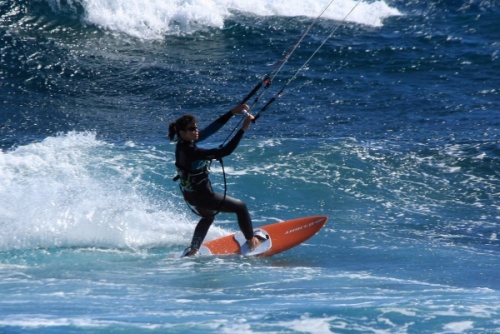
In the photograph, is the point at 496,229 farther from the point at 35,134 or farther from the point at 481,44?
the point at 481,44

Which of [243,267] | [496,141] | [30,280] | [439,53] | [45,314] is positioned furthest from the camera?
[439,53]

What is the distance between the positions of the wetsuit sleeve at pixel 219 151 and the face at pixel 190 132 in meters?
0.12

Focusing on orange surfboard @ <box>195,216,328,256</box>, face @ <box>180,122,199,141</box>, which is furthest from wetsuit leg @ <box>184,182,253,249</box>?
face @ <box>180,122,199,141</box>

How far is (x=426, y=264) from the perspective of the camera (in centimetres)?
831

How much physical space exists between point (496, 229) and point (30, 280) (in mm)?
5310

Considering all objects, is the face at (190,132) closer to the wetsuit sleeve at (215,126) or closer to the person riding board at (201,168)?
the person riding board at (201,168)

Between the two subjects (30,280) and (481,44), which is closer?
(30,280)

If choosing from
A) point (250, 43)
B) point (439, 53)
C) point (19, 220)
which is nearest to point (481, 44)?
point (439, 53)

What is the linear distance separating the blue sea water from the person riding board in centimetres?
35

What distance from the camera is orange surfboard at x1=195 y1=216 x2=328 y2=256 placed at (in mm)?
8453

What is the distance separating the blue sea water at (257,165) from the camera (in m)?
6.41

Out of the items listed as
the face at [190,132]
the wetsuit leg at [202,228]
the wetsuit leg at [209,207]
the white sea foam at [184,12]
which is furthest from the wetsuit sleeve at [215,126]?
the white sea foam at [184,12]

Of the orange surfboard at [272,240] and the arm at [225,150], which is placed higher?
the arm at [225,150]

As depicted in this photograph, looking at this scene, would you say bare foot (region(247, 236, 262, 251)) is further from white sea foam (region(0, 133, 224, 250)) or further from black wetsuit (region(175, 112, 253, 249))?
white sea foam (region(0, 133, 224, 250))
